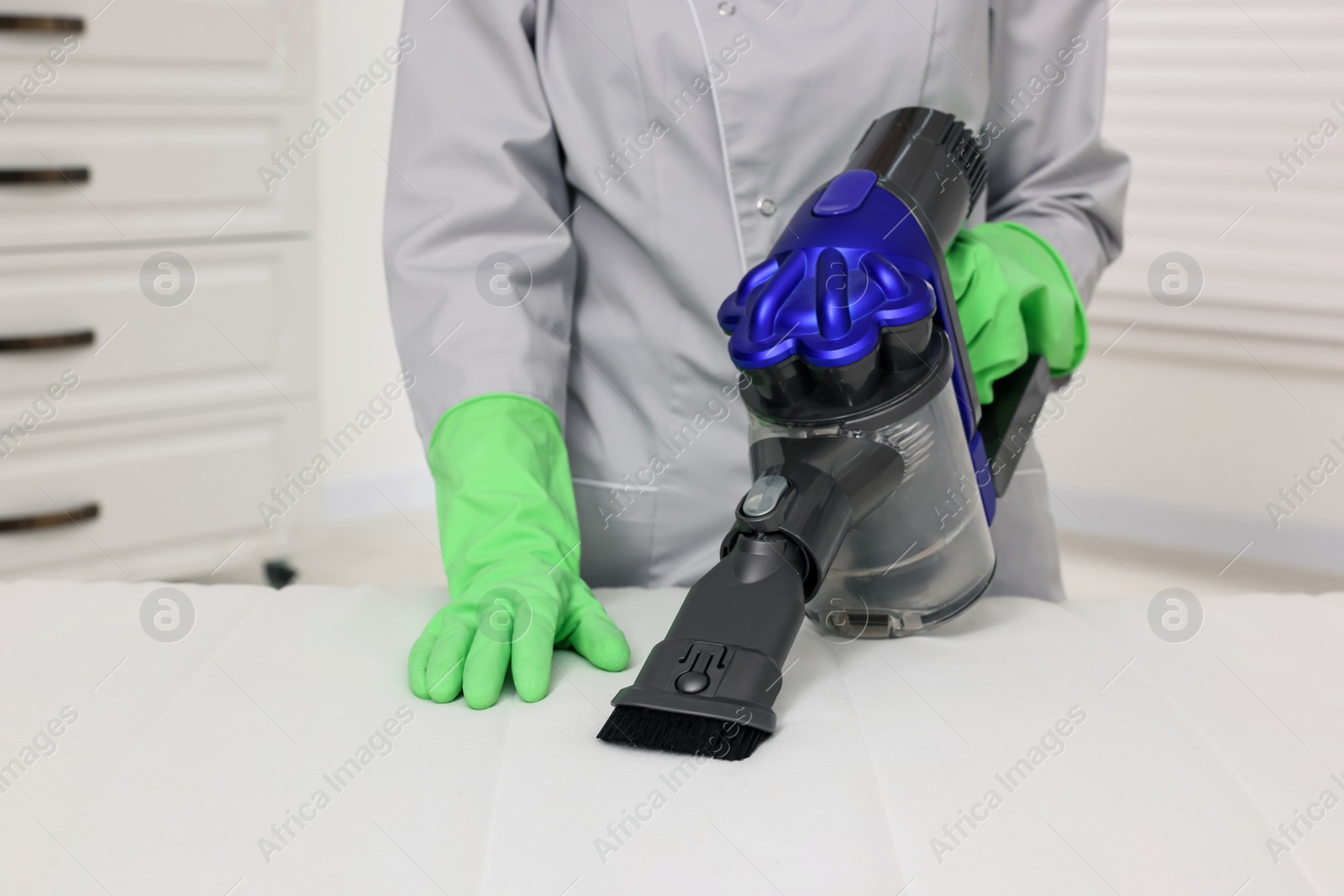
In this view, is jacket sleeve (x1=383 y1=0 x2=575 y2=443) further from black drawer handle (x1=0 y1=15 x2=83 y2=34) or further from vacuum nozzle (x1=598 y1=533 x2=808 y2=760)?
black drawer handle (x1=0 y1=15 x2=83 y2=34)

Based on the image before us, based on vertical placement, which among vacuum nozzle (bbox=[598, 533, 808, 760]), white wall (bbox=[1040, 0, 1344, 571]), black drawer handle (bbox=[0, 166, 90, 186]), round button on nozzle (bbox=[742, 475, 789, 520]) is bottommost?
white wall (bbox=[1040, 0, 1344, 571])

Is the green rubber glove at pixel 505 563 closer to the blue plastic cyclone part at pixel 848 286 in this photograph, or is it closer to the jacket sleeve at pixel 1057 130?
the blue plastic cyclone part at pixel 848 286

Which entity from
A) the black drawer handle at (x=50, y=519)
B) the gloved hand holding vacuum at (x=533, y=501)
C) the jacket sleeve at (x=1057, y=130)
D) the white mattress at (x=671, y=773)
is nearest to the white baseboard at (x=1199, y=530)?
the jacket sleeve at (x=1057, y=130)

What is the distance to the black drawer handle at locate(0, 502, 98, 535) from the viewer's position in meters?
1.84

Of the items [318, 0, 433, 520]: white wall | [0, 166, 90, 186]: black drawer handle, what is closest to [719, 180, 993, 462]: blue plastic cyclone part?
[0, 166, 90, 186]: black drawer handle

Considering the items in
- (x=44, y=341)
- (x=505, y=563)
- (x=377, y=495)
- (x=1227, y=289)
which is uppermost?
(x=505, y=563)

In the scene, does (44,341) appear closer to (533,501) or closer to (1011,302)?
(533,501)

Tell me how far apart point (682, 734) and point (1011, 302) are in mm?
408

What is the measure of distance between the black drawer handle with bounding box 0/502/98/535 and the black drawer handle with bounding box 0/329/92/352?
0.27 m

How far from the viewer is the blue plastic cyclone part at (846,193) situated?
2.16ft

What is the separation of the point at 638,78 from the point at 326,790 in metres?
0.56

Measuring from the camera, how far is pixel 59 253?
1.83 metres

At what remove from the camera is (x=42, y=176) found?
1.77 metres

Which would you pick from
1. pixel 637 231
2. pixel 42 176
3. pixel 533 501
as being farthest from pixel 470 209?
pixel 42 176
